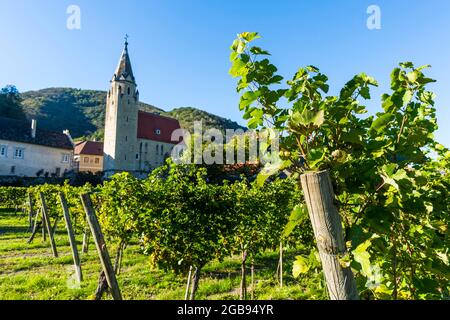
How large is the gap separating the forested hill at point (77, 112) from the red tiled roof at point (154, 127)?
102 ft

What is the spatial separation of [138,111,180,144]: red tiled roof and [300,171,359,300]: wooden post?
63.5 m

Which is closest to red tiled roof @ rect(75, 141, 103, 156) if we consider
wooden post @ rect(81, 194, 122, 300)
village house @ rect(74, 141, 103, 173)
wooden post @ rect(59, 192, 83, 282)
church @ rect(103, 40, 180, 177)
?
village house @ rect(74, 141, 103, 173)

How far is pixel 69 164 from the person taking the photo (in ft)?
179

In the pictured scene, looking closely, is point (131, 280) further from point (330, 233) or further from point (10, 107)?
point (10, 107)

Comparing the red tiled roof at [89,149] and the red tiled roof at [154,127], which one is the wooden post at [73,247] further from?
the red tiled roof at [89,149]

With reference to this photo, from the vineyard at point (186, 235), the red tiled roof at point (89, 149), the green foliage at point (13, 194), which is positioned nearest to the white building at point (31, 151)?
the red tiled roof at point (89, 149)

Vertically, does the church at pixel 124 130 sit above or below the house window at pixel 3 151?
above

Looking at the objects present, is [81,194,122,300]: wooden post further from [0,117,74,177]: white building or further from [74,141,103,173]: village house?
[74,141,103,173]: village house

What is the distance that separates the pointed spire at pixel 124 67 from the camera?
58566mm

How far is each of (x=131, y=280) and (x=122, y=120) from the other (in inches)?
2108

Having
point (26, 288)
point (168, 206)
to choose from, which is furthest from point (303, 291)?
point (26, 288)

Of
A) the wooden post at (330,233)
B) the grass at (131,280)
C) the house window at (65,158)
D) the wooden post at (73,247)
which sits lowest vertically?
the grass at (131,280)
